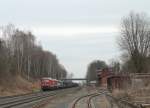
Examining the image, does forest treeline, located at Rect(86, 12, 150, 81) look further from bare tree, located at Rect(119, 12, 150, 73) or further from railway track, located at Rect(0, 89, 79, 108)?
railway track, located at Rect(0, 89, 79, 108)

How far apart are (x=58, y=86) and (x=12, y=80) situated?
20.3 m

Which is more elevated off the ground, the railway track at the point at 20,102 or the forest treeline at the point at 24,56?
the forest treeline at the point at 24,56

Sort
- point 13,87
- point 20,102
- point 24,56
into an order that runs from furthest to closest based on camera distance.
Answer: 1. point 24,56
2. point 13,87
3. point 20,102

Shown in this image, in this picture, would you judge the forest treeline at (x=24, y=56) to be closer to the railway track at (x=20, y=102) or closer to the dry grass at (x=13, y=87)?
the dry grass at (x=13, y=87)

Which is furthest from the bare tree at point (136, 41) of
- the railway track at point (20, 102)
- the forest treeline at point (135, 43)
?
the railway track at point (20, 102)

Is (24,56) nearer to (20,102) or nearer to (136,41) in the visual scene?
(136,41)

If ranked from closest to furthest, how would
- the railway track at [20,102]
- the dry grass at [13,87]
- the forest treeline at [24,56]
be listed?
the railway track at [20,102] < the dry grass at [13,87] < the forest treeline at [24,56]

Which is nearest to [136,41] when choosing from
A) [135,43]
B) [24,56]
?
[135,43]

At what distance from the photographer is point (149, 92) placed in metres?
40.8

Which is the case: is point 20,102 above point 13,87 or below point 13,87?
below

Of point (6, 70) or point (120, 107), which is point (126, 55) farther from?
point (120, 107)

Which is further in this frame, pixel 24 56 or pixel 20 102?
pixel 24 56

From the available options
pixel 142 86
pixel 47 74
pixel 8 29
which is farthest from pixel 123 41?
pixel 47 74

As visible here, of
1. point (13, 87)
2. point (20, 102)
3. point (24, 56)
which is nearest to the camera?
point (20, 102)
